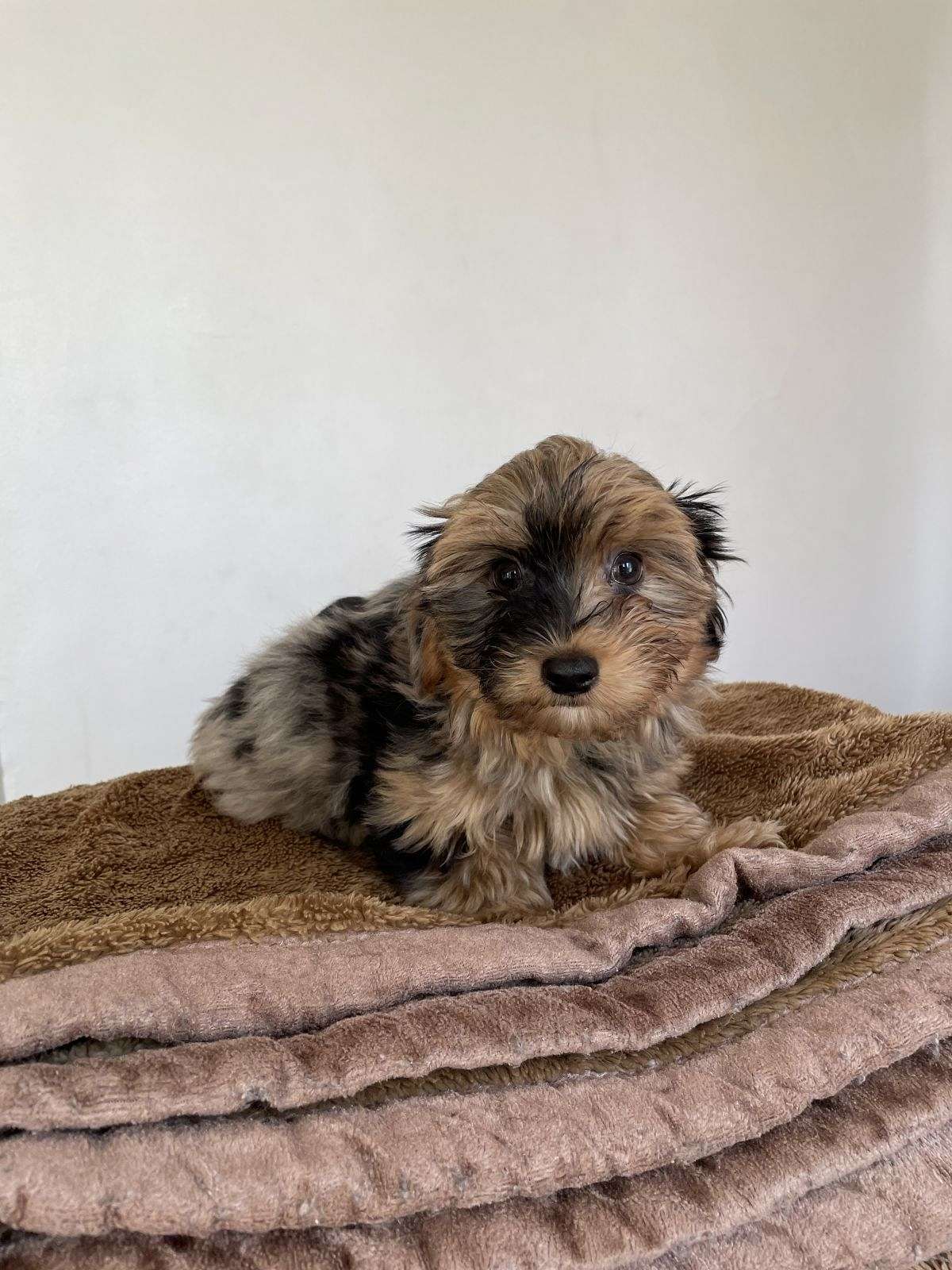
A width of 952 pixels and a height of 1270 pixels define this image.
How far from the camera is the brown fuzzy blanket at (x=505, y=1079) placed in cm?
98

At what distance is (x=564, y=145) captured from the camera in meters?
3.63

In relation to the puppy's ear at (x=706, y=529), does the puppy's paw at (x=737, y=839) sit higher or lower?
lower

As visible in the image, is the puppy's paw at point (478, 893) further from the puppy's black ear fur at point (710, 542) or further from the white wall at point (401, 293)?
the white wall at point (401, 293)

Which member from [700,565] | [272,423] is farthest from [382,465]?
[700,565]

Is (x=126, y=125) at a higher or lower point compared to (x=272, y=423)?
higher

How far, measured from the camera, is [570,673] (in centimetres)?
154

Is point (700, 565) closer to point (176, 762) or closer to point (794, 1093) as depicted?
point (794, 1093)

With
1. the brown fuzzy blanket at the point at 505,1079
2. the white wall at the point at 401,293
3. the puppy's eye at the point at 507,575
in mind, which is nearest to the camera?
the brown fuzzy blanket at the point at 505,1079

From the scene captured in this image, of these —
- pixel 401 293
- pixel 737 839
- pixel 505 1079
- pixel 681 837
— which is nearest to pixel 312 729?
pixel 681 837

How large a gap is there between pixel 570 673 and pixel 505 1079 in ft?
1.95

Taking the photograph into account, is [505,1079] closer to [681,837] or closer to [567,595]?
[567,595]

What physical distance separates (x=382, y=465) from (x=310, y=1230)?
2.90 metres

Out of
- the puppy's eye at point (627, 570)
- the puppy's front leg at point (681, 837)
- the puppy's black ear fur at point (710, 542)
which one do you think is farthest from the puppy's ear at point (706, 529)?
the puppy's front leg at point (681, 837)

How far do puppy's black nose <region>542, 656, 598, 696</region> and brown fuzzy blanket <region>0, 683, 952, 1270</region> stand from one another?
34cm
